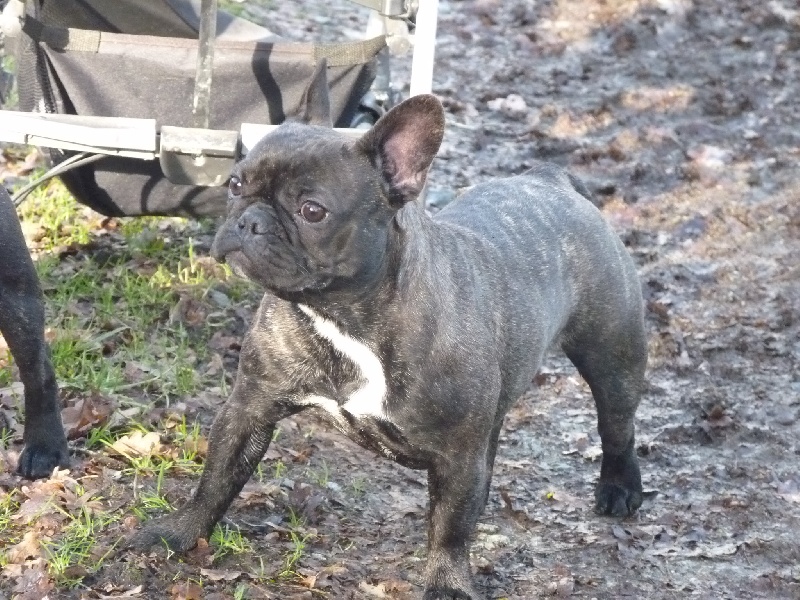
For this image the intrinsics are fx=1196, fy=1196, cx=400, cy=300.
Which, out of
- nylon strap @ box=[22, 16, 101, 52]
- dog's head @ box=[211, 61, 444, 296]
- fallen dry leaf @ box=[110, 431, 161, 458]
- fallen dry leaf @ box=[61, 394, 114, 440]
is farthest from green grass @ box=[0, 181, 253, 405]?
dog's head @ box=[211, 61, 444, 296]

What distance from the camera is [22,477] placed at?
433 centimetres

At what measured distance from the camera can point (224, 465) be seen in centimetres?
391

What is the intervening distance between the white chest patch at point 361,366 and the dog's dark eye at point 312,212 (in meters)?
0.32

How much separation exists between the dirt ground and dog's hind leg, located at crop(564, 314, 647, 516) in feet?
0.38

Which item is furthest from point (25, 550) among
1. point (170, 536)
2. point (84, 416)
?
point (84, 416)

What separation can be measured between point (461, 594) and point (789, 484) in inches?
71.5

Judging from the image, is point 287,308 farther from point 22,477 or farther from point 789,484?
→ point 789,484

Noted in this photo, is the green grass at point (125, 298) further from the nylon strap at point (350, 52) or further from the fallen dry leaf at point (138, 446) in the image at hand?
the nylon strap at point (350, 52)

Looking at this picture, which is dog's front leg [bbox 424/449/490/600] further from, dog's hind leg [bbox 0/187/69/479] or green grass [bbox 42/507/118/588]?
dog's hind leg [bbox 0/187/69/479]

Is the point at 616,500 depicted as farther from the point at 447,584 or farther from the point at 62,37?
the point at 62,37

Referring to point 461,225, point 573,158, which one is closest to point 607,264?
point 461,225

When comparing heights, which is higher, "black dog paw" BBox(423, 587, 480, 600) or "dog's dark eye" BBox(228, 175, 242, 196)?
"dog's dark eye" BBox(228, 175, 242, 196)

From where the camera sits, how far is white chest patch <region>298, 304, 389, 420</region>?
364cm

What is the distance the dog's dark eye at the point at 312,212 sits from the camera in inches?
135
